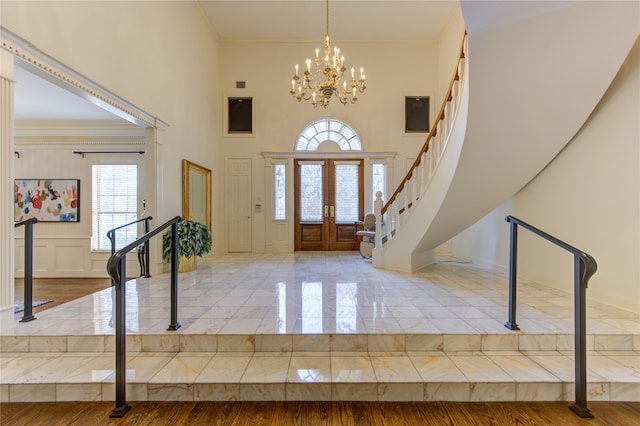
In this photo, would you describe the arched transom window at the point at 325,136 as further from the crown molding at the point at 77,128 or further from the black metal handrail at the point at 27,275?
the black metal handrail at the point at 27,275

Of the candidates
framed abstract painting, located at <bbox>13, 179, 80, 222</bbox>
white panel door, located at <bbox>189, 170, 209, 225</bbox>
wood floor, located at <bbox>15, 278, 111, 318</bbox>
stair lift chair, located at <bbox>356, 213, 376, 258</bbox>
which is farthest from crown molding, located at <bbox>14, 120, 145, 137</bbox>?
stair lift chair, located at <bbox>356, 213, 376, 258</bbox>

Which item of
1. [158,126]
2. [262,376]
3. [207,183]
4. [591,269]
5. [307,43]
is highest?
[307,43]

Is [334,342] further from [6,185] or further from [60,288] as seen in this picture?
[60,288]

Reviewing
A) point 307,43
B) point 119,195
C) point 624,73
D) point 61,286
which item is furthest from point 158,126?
point 624,73

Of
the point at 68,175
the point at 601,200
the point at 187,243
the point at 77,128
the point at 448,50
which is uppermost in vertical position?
the point at 448,50

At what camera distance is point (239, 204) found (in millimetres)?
7281

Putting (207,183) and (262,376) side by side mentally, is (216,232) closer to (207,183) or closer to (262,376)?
(207,183)

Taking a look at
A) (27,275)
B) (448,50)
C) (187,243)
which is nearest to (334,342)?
(27,275)

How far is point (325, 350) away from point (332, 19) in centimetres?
676

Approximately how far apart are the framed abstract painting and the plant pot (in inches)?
97.1

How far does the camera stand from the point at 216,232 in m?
6.86

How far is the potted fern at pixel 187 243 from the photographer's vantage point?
4531mm

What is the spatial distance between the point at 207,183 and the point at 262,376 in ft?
16.9

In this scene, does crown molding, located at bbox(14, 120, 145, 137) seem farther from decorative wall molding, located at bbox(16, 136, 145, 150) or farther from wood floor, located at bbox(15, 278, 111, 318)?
wood floor, located at bbox(15, 278, 111, 318)
